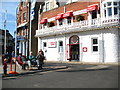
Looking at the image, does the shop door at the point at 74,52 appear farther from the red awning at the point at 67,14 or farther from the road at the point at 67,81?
the road at the point at 67,81

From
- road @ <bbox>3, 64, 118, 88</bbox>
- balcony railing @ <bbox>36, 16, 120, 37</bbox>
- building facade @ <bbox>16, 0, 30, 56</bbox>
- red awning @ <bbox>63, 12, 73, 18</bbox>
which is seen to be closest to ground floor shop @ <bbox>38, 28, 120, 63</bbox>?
balcony railing @ <bbox>36, 16, 120, 37</bbox>

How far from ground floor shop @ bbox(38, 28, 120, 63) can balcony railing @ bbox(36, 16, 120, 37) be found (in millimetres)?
665

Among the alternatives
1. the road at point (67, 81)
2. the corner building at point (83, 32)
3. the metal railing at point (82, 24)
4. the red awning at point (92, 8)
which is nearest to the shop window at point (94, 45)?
the corner building at point (83, 32)

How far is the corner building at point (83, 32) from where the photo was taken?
20.8 m

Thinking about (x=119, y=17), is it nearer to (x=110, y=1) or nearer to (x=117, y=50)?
(x=110, y=1)

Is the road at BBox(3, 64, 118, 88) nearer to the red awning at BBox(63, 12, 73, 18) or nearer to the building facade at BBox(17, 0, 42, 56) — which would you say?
the red awning at BBox(63, 12, 73, 18)

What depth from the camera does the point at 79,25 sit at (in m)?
24.2

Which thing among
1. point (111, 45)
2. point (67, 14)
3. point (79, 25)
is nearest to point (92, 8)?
point (79, 25)

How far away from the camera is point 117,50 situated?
67.3 feet

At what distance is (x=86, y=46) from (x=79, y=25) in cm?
302

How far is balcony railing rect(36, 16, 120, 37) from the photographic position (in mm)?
20520

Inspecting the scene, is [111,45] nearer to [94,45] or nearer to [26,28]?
[94,45]

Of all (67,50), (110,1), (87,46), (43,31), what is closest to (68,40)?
(67,50)

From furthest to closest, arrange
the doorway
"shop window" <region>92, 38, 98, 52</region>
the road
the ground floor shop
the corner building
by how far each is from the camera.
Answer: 1. the doorway
2. "shop window" <region>92, 38, 98, 52</region>
3. the corner building
4. the ground floor shop
5. the road
